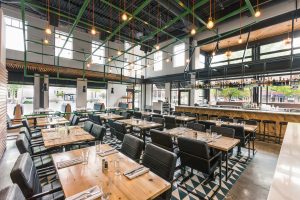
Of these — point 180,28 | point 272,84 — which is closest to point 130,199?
point 272,84

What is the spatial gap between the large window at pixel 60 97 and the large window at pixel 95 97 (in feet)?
3.96

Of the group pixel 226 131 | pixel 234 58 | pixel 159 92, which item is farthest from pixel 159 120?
pixel 159 92

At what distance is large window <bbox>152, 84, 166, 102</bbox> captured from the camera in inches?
484

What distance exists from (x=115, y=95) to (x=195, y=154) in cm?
1082

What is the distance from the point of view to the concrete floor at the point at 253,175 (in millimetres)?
2629

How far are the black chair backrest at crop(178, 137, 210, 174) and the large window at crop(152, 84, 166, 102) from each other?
30.6ft

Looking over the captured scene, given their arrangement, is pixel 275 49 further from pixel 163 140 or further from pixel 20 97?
pixel 20 97

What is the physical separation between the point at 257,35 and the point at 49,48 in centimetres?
1213

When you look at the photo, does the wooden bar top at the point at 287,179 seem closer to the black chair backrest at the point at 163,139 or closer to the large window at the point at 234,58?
the black chair backrest at the point at 163,139

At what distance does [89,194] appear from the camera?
132cm

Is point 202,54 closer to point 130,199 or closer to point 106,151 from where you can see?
point 106,151

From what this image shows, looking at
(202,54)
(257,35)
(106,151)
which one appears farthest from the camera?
(202,54)

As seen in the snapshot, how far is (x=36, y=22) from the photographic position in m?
8.85

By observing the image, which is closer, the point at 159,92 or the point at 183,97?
the point at 183,97
